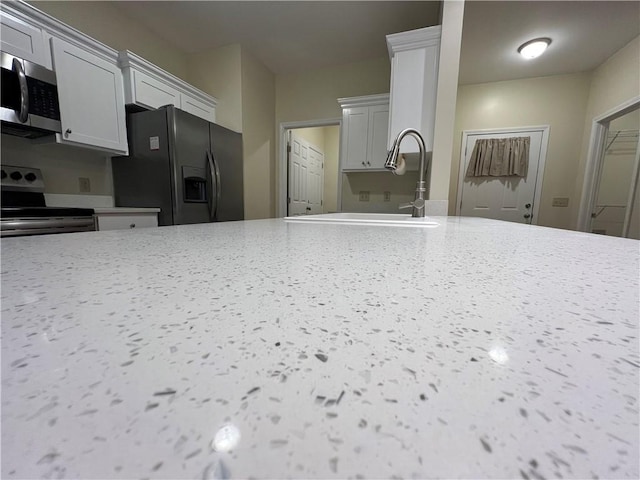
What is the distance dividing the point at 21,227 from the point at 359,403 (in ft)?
7.30

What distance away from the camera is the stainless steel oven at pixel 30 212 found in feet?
4.92

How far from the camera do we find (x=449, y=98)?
1958mm

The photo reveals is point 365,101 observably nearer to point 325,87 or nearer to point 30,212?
point 325,87

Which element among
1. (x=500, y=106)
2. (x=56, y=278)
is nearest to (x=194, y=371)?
(x=56, y=278)

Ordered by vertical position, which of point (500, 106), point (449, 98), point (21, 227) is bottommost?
point (21, 227)

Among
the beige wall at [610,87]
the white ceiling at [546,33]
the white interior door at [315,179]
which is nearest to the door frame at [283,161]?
the white interior door at [315,179]

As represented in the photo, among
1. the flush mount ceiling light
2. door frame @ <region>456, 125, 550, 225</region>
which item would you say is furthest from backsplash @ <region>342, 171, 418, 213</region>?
the flush mount ceiling light

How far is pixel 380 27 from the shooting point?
8.88 ft

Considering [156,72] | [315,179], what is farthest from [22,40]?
[315,179]

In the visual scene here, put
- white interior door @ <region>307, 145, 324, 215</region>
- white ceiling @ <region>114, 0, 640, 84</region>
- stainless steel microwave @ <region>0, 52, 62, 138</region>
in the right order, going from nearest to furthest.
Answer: stainless steel microwave @ <region>0, 52, 62, 138</region> → white ceiling @ <region>114, 0, 640, 84</region> → white interior door @ <region>307, 145, 324, 215</region>

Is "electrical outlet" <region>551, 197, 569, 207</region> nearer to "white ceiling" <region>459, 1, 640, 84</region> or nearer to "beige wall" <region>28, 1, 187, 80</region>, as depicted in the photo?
"white ceiling" <region>459, 1, 640, 84</region>

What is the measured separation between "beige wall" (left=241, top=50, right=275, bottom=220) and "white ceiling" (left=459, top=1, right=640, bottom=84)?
7.50 feet

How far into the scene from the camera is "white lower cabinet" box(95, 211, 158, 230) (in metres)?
→ 1.93

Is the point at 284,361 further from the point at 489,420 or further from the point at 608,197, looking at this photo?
the point at 608,197
